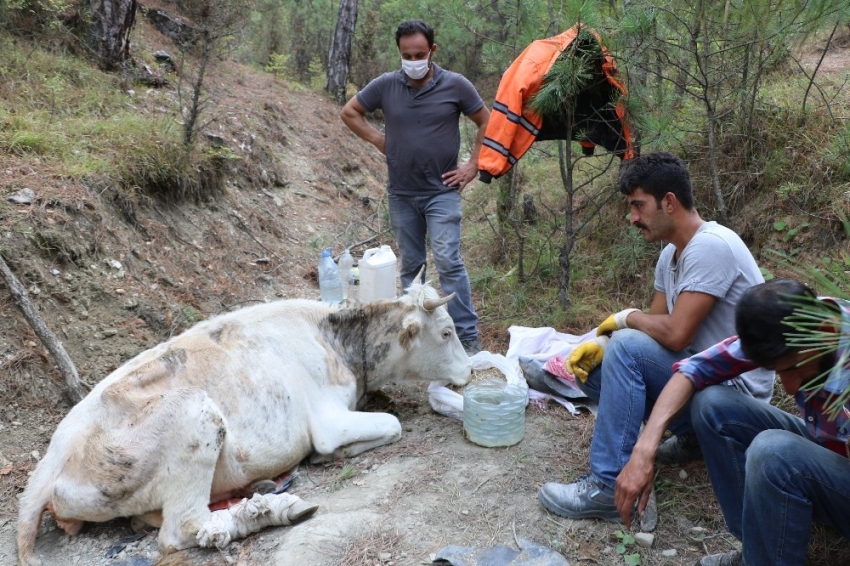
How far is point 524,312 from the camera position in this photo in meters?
6.54

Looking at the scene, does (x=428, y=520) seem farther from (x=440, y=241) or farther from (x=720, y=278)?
(x=440, y=241)

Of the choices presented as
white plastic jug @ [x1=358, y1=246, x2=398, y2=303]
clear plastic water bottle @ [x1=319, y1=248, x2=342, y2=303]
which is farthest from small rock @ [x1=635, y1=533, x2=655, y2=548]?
clear plastic water bottle @ [x1=319, y1=248, x2=342, y2=303]

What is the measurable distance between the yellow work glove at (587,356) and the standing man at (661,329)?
371mm

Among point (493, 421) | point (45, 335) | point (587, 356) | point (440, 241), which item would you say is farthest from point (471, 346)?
point (45, 335)

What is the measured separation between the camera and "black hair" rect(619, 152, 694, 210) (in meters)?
3.38

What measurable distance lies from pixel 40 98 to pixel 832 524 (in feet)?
26.9

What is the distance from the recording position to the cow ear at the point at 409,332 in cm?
475

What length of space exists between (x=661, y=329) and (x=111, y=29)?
8.43 m

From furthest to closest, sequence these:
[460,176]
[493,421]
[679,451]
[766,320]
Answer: [460,176] → [493,421] → [679,451] → [766,320]

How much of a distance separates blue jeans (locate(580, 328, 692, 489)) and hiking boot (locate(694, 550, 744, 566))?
539mm

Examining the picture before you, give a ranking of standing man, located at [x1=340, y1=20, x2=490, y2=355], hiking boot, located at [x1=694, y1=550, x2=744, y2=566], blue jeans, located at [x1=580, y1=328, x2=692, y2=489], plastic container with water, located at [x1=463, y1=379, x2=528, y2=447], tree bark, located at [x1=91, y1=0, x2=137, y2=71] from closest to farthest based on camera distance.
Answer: hiking boot, located at [x1=694, y1=550, x2=744, y2=566], blue jeans, located at [x1=580, y1=328, x2=692, y2=489], plastic container with water, located at [x1=463, y1=379, x2=528, y2=447], standing man, located at [x1=340, y1=20, x2=490, y2=355], tree bark, located at [x1=91, y1=0, x2=137, y2=71]

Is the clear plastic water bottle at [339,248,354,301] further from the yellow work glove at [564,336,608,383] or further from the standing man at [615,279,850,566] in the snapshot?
the standing man at [615,279,850,566]

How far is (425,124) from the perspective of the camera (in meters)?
5.54

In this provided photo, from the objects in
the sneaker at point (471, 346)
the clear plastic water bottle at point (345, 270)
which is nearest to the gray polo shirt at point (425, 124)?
the sneaker at point (471, 346)
